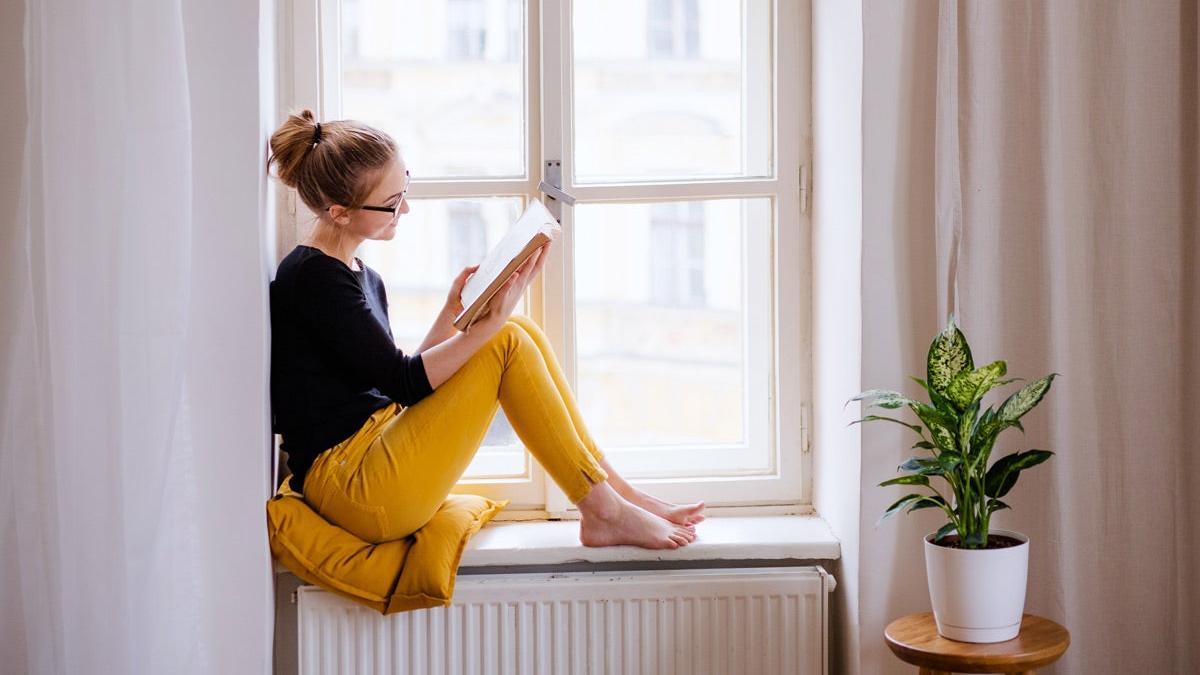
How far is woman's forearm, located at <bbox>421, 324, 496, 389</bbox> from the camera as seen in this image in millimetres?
1768

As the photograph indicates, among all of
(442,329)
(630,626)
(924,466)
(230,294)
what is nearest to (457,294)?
(442,329)

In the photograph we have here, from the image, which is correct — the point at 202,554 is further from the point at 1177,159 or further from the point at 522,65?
the point at 1177,159

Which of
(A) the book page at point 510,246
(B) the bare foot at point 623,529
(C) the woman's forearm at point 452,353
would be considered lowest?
(B) the bare foot at point 623,529

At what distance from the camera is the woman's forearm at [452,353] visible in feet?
5.80

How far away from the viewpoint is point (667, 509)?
6.45 feet

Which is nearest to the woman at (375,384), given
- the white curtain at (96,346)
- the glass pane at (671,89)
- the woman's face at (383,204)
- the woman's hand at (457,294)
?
the woman's face at (383,204)

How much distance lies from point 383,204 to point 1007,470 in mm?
1043

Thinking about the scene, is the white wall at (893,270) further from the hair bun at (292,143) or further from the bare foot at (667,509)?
the hair bun at (292,143)

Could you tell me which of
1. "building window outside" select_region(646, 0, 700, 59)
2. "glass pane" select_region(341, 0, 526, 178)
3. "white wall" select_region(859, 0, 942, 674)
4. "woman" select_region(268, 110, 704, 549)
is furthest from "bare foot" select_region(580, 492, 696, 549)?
"building window outside" select_region(646, 0, 700, 59)

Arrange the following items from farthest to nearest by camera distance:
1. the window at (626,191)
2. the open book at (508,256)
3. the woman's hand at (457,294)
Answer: the window at (626,191)
the woman's hand at (457,294)
the open book at (508,256)

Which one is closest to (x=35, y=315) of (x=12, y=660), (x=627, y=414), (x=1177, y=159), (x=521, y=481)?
(x=12, y=660)

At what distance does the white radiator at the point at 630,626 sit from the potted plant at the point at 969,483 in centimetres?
34

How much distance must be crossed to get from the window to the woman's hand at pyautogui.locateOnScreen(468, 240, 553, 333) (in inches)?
10.9

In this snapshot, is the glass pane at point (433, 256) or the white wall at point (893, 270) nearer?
the white wall at point (893, 270)
